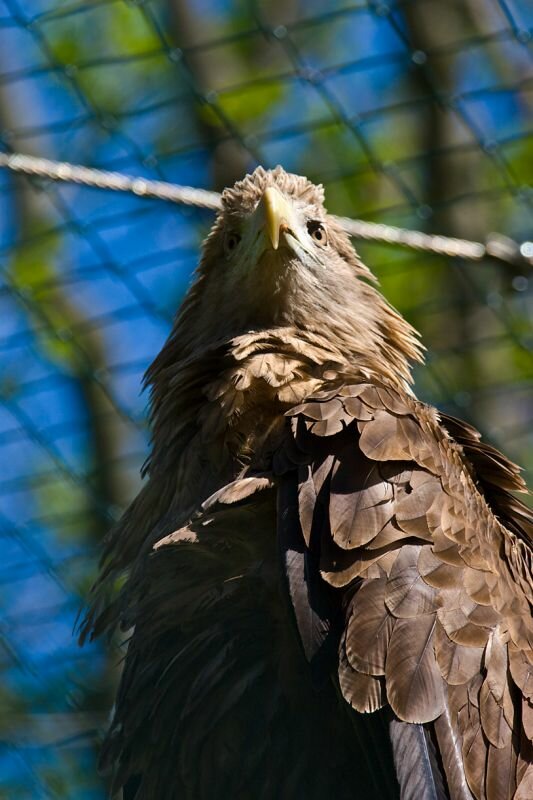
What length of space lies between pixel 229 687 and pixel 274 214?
1327 millimetres

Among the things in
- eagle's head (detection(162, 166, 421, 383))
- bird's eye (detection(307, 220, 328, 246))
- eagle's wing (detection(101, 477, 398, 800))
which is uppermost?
bird's eye (detection(307, 220, 328, 246))

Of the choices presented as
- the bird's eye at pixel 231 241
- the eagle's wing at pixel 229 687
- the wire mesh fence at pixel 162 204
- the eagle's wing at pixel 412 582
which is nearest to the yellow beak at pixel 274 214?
the bird's eye at pixel 231 241

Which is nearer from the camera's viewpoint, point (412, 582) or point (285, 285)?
point (412, 582)

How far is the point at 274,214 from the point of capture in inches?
150

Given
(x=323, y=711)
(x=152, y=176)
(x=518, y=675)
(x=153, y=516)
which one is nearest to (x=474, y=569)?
(x=518, y=675)

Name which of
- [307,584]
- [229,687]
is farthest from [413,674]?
[229,687]

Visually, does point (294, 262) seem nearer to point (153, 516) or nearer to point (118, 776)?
point (153, 516)

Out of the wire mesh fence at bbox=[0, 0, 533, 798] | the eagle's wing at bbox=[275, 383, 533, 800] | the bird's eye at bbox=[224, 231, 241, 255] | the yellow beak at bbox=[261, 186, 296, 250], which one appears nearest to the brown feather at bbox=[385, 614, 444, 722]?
→ the eagle's wing at bbox=[275, 383, 533, 800]

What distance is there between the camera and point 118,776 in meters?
3.51

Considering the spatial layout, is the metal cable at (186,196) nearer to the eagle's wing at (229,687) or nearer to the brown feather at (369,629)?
the eagle's wing at (229,687)

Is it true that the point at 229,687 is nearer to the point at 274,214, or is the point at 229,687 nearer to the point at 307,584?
the point at 307,584

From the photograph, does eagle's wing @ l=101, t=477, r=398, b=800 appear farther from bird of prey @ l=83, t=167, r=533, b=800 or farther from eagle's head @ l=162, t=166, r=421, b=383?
eagle's head @ l=162, t=166, r=421, b=383

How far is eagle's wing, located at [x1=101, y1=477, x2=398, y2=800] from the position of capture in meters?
3.03

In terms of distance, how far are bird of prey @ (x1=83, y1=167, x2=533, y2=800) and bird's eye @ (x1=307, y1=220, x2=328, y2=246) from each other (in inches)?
11.6
